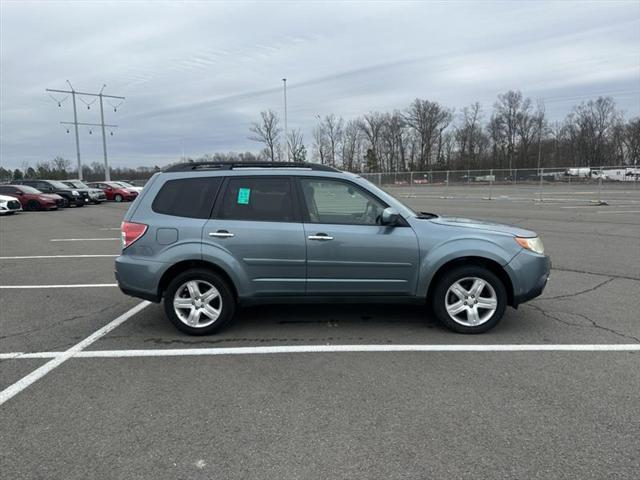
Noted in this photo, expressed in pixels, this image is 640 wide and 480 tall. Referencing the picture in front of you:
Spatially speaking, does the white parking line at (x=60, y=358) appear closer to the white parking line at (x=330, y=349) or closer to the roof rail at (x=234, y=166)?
the white parking line at (x=330, y=349)

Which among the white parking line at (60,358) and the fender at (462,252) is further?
the fender at (462,252)

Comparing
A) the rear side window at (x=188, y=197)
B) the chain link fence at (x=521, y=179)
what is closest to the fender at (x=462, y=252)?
the rear side window at (x=188, y=197)

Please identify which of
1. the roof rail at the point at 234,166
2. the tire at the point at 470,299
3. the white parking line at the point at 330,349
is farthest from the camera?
the roof rail at the point at 234,166

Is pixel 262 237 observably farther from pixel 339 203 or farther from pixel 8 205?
pixel 8 205

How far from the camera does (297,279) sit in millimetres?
5020

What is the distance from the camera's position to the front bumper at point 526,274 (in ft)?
16.3

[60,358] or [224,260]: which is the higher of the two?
[224,260]

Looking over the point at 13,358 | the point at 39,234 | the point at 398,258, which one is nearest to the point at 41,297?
the point at 13,358

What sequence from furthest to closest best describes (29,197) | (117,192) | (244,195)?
1. (117,192)
2. (29,197)
3. (244,195)

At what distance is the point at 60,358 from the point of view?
4.58m

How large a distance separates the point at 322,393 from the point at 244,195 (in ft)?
7.56

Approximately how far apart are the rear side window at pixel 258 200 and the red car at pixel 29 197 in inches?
1008

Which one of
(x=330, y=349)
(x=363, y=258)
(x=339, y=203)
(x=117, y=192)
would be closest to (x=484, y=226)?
(x=363, y=258)

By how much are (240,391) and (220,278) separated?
151 cm
